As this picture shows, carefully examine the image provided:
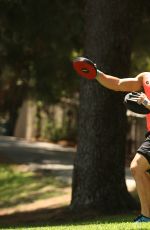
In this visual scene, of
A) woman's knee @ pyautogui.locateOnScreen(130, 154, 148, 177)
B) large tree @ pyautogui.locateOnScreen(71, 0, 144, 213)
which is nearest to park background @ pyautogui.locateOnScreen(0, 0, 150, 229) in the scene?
large tree @ pyautogui.locateOnScreen(71, 0, 144, 213)

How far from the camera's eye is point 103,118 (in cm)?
1080

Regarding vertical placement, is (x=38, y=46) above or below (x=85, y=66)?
above

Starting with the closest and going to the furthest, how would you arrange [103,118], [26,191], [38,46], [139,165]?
1. [139,165]
2. [103,118]
3. [26,191]
4. [38,46]

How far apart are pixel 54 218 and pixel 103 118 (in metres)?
1.88

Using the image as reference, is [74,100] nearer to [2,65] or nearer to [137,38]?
[2,65]

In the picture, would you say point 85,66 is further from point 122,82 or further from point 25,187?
point 25,187

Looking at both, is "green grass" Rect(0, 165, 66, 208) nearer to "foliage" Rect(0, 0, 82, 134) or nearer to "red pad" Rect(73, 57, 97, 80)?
"foliage" Rect(0, 0, 82, 134)

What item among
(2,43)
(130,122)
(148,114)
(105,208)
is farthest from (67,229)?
(130,122)

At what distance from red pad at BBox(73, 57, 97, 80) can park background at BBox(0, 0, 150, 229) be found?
3.14 m

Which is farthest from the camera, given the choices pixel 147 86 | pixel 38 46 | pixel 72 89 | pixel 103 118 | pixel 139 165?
pixel 72 89

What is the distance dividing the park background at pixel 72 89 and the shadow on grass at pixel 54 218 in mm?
45

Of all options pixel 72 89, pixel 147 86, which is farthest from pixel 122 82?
pixel 72 89

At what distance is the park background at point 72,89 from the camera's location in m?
10.8

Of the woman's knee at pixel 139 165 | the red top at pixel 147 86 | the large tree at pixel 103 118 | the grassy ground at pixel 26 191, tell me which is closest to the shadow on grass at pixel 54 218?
the grassy ground at pixel 26 191
